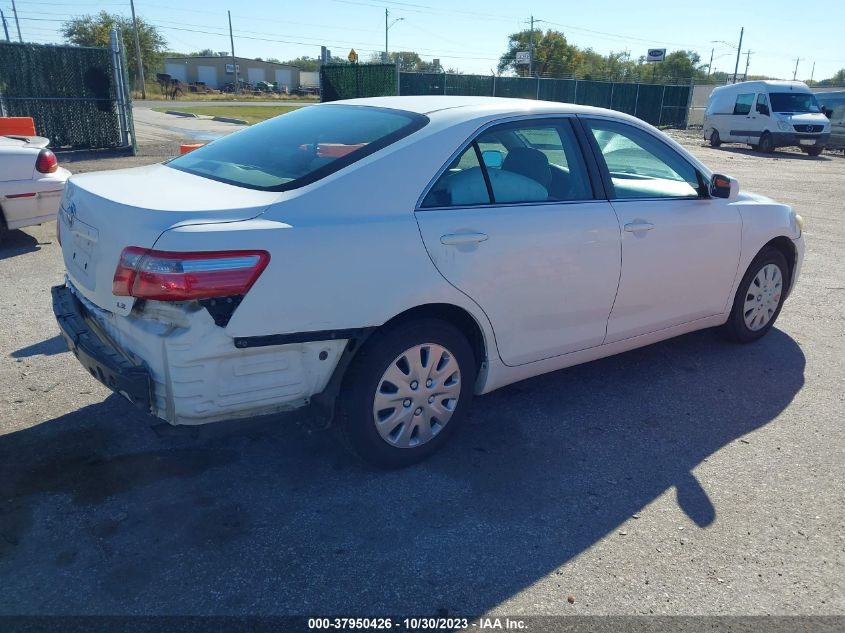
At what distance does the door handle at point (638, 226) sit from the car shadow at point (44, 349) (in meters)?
3.63

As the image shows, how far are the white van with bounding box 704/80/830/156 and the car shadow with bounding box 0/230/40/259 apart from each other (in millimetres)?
22551

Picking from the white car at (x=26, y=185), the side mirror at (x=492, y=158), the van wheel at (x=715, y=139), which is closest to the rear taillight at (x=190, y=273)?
the side mirror at (x=492, y=158)

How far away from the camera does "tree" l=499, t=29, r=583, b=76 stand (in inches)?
2869

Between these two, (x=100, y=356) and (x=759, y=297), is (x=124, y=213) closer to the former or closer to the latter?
(x=100, y=356)

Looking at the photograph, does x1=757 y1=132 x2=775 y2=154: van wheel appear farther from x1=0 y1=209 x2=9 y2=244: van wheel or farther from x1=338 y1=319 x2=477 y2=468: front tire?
x1=338 y1=319 x2=477 y2=468: front tire

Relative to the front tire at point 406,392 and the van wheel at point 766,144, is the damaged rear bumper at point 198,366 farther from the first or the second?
the van wheel at point 766,144

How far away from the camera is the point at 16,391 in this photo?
3961 mm

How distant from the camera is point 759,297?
197 inches

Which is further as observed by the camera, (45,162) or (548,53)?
(548,53)

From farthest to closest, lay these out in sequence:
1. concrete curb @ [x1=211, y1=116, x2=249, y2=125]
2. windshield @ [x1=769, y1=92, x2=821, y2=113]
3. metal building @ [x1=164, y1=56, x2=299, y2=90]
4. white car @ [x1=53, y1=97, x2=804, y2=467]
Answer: metal building @ [x1=164, y1=56, x2=299, y2=90], concrete curb @ [x1=211, y1=116, x2=249, y2=125], windshield @ [x1=769, y1=92, x2=821, y2=113], white car @ [x1=53, y1=97, x2=804, y2=467]

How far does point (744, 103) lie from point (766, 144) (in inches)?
71.0

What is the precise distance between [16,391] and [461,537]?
2.76 metres

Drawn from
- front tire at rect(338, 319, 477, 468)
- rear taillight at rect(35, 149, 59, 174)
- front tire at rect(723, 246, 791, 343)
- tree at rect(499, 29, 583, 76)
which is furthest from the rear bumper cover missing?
tree at rect(499, 29, 583, 76)

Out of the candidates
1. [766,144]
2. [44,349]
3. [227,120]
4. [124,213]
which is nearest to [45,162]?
[44,349]
